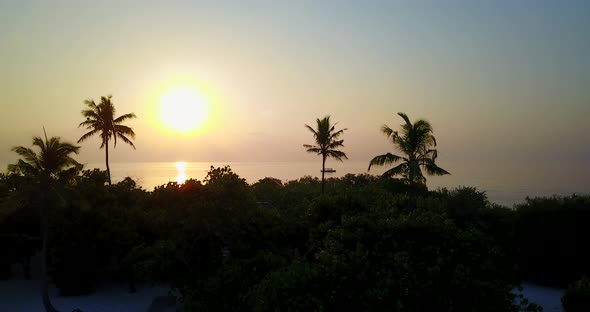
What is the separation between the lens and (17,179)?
74.8 feet

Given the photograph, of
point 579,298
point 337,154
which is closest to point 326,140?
point 337,154

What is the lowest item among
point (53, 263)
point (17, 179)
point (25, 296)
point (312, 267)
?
point (25, 296)

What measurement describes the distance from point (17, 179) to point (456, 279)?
23.8 meters

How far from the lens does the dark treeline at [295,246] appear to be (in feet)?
39.7

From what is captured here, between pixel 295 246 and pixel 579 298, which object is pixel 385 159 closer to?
pixel 295 246

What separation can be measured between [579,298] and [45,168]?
89.2ft

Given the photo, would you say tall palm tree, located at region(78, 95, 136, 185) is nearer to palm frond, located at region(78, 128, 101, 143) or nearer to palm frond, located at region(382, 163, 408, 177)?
palm frond, located at region(78, 128, 101, 143)

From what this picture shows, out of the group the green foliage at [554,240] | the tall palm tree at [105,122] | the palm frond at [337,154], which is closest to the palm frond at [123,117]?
the tall palm tree at [105,122]

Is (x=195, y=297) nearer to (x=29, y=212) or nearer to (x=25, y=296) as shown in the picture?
(x=25, y=296)

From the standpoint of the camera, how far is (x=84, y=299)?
24109 mm

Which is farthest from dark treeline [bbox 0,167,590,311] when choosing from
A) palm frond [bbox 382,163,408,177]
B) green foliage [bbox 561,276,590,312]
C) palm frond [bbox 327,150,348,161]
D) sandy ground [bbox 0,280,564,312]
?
palm frond [bbox 327,150,348,161]

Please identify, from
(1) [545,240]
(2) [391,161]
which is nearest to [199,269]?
(2) [391,161]

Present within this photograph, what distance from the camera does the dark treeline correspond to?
12.1 meters

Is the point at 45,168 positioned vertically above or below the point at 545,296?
above
